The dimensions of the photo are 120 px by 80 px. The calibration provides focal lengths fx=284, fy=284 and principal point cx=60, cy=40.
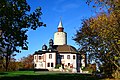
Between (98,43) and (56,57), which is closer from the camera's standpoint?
(98,43)

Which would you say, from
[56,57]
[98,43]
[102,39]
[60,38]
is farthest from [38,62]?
[102,39]

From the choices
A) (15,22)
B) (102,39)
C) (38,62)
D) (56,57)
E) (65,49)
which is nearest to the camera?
(15,22)

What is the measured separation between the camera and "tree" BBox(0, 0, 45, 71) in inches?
1001

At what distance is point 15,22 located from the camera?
2727 centimetres

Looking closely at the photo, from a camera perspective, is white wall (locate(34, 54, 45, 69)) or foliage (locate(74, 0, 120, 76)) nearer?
foliage (locate(74, 0, 120, 76))

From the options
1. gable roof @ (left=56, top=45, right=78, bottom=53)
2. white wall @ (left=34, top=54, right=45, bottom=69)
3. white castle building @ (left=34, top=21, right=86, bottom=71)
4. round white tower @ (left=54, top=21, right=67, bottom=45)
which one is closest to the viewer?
white castle building @ (left=34, top=21, right=86, bottom=71)

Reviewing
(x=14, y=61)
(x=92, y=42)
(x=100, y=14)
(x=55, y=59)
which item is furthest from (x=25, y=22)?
(x=55, y=59)

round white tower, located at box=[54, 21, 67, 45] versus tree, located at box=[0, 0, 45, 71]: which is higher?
round white tower, located at box=[54, 21, 67, 45]

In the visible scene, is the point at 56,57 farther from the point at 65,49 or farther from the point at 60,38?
the point at 60,38

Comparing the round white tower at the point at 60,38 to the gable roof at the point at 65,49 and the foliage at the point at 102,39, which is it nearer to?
the gable roof at the point at 65,49

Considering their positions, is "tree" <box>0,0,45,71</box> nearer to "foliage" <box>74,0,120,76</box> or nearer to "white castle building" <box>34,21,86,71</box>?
"foliage" <box>74,0,120,76</box>

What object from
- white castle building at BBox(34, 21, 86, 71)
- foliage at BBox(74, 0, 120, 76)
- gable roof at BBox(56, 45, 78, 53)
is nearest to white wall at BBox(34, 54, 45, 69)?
white castle building at BBox(34, 21, 86, 71)

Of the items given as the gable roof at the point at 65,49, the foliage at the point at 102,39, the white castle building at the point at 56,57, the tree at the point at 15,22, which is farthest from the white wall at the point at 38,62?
the tree at the point at 15,22

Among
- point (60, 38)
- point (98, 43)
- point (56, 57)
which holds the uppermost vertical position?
point (60, 38)
